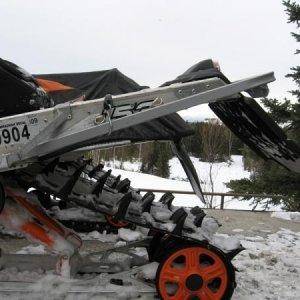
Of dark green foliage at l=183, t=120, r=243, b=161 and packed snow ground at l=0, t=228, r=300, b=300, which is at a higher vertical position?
dark green foliage at l=183, t=120, r=243, b=161

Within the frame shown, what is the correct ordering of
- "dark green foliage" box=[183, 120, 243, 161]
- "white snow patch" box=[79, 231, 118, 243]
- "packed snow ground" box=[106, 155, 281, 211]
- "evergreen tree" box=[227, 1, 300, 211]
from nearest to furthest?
"white snow patch" box=[79, 231, 118, 243], "evergreen tree" box=[227, 1, 300, 211], "packed snow ground" box=[106, 155, 281, 211], "dark green foliage" box=[183, 120, 243, 161]

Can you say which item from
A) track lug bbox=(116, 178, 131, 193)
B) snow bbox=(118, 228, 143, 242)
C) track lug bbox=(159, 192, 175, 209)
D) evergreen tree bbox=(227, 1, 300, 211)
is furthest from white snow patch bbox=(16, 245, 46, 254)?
evergreen tree bbox=(227, 1, 300, 211)

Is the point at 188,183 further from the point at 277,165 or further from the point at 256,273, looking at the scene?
the point at 256,273

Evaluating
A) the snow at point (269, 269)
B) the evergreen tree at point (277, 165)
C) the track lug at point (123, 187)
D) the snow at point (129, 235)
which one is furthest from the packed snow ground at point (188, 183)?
the snow at point (129, 235)

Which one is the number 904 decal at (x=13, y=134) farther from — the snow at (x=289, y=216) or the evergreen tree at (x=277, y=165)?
the evergreen tree at (x=277, y=165)

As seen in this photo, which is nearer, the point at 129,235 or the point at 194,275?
the point at 194,275

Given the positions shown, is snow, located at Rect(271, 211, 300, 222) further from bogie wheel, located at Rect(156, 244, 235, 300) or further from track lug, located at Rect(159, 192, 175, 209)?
bogie wheel, located at Rect(156, 244, 235, 300)

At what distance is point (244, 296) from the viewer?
462cm

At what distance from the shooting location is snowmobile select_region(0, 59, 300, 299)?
A: 3.64 meters

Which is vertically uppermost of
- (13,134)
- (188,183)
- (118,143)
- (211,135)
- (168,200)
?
(211,135)

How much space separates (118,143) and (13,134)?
0.87m

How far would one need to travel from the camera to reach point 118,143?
13.2 ft

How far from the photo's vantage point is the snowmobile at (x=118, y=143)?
364cm

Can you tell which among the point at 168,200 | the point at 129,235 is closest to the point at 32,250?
the point at 129,235
